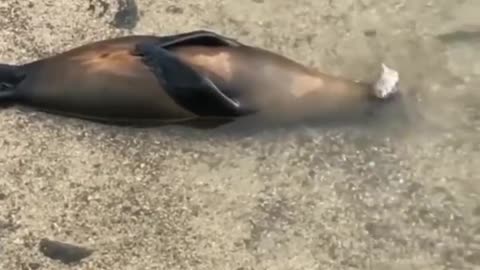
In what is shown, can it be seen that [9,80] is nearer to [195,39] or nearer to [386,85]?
[195,39]

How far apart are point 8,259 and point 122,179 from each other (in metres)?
0.32

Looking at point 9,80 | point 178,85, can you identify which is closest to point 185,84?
point 178,85

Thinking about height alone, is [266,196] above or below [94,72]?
below

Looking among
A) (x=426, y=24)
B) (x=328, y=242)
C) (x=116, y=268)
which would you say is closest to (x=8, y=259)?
(x=116, y=268)

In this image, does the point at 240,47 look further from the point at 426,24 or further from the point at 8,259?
the point at 8,259

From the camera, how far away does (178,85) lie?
8.86 feet

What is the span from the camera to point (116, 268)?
2.48 m

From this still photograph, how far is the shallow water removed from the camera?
8.27 feet

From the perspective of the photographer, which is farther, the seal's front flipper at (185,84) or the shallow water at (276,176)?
the seal's front flipper at (185,84)

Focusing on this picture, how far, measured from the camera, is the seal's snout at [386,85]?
2.85 meters

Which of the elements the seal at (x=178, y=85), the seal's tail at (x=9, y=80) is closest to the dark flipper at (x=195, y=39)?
the seal at (x=178, y=85)

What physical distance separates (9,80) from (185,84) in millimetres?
444

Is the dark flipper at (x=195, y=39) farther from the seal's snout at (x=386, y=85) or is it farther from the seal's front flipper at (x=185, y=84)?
the seal's snout at (x=386, y=85)

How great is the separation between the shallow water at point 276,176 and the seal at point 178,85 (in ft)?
0.14
